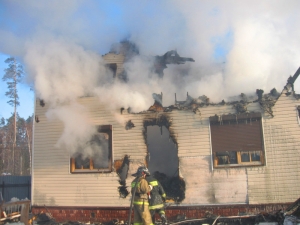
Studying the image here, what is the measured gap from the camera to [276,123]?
959cm

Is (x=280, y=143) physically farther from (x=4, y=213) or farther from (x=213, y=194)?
(x=4, y=213)

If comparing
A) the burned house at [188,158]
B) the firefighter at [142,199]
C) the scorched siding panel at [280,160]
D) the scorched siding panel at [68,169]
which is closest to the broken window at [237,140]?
the burned house at [188,158]

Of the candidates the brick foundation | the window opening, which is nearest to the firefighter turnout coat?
the brick foundation

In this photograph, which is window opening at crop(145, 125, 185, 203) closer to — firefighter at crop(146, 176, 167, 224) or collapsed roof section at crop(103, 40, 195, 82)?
collapsed roof section at crop(103, 40, 195, 82)

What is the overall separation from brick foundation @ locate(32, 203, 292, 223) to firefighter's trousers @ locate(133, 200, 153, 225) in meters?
3.78

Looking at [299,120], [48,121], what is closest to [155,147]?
[48,121]

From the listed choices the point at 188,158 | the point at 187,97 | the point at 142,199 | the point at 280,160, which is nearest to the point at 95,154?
the point at 188,158

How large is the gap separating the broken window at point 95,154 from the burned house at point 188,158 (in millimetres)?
35

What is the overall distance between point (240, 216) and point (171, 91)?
4752mm

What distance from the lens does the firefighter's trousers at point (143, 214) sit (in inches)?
242

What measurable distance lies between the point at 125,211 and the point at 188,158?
106 inches

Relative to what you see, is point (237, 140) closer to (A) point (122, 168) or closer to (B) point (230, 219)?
(B) point (230, 219)

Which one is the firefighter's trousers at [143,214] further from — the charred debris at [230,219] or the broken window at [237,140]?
the broken window at [237,140]

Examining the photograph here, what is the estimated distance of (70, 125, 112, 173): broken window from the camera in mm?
10961
